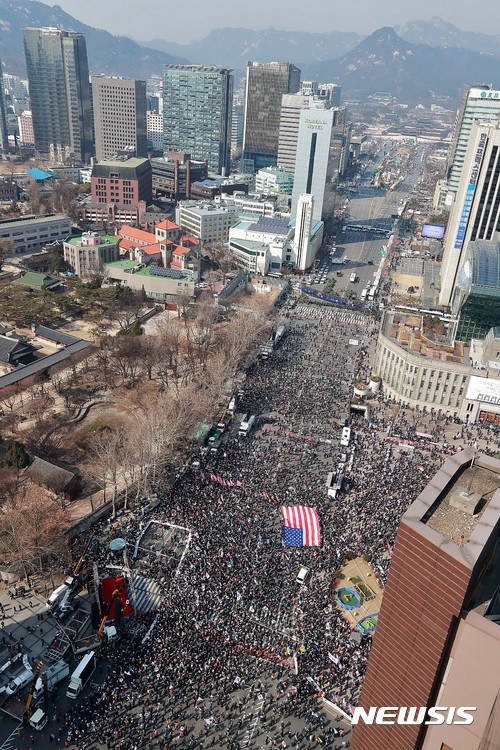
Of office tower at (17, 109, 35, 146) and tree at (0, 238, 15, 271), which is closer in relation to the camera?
tree at (0, 238, 15, 271)

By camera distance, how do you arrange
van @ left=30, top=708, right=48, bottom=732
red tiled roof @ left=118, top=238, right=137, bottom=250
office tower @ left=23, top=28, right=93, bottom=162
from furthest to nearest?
office tower @ left=23, top=28, right=93, bottom=162 < red tiled roof @ left=118, top=238, right=137, bottom=250 < van @ left=30, top=708, right=48, bottom=732

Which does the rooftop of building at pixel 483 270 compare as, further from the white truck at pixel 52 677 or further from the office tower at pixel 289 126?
the office tower at pixel 289 126

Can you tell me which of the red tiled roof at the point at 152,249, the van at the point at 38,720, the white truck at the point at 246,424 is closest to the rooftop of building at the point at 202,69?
the red tiled roof at the point at 152,249

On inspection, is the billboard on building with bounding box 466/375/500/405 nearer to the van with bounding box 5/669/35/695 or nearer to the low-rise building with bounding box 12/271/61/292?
the van with bounding box 5/669/35/695

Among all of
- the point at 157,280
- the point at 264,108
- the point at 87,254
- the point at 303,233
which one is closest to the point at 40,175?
A: the point at 87,254

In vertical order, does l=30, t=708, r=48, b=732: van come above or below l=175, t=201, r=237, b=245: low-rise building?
Answer: below

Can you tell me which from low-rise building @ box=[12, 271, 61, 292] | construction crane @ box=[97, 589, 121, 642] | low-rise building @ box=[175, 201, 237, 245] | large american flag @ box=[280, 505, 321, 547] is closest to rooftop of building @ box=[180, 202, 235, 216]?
low-rise building @ box=[175, 201, 237, 245]

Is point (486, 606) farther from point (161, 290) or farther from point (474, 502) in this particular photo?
point (161, 290)

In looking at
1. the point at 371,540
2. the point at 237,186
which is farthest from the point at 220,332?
the point at 237,186
